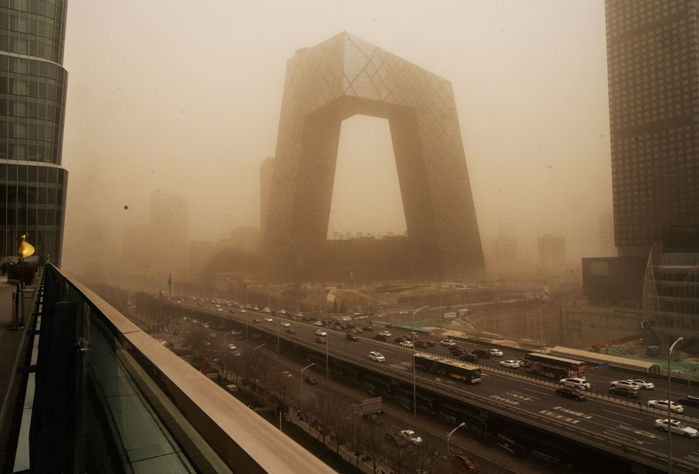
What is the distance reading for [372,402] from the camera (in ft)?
28.7

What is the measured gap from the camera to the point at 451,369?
994 centimetres

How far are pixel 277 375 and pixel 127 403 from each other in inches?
427

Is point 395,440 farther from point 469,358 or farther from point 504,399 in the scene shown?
point 469,358

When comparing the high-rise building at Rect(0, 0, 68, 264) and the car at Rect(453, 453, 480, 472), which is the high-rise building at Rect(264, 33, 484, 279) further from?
the car at Rect(453, 453, 480, 472)

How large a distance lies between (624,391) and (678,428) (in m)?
2.00

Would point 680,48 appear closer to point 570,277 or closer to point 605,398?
point 570,277

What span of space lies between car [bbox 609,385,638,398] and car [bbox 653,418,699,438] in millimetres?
1537

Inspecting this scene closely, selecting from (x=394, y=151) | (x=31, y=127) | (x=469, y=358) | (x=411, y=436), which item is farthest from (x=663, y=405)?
(x=394, y=151)

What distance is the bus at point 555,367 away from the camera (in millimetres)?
9765

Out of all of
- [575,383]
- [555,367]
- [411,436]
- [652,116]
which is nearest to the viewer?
[411,436]

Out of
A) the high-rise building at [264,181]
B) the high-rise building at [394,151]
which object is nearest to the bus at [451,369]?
the high-rise building at [394,151]

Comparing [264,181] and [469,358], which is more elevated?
[264,181]

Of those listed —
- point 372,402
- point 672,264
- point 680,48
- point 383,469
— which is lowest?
point 383,469

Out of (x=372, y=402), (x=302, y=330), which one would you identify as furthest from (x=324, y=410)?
(x=302, y=330)
